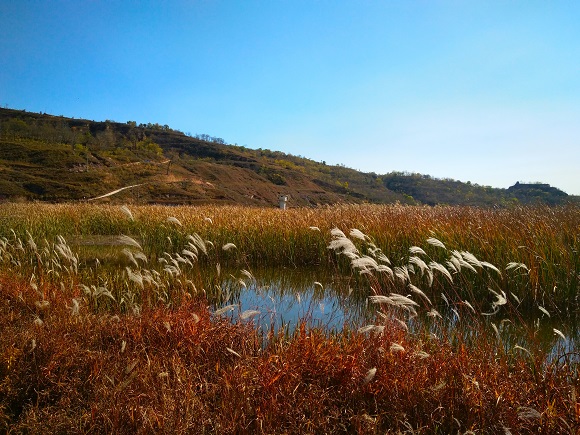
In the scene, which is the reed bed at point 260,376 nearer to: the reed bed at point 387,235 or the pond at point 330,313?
the pond at point 330,313

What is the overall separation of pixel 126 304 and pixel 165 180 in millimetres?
57469

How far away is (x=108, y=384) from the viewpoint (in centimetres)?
295

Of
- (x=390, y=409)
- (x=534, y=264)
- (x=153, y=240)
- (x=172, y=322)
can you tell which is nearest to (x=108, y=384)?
(x=172, y=322)

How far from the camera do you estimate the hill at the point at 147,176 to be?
47.1m

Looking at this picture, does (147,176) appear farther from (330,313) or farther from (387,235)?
(330,313)

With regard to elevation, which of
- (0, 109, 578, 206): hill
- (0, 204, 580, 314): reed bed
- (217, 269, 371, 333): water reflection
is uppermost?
(0, 109, 578, 206): hill

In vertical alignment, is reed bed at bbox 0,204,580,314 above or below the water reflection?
above

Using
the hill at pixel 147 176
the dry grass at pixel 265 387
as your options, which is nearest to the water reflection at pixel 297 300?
the dry grass at pixel 265 387

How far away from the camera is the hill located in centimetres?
4712

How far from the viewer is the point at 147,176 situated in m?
60.8

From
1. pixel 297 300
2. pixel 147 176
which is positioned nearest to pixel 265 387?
pixel 297 300

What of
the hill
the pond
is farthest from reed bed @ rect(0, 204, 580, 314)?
the hill

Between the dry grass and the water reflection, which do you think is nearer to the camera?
the dry grass

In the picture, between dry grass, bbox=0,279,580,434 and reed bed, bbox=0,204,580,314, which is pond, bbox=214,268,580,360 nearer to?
dry grass, bbox=0,279,580,434
